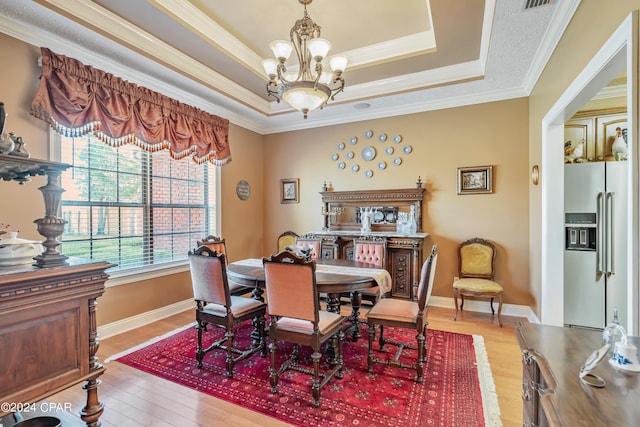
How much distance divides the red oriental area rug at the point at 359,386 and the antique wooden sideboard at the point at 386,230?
1.12 metres

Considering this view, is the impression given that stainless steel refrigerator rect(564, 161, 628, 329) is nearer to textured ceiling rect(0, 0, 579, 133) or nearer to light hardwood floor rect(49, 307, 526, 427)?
light hardwood floor rect(49, 307, 526, 427)

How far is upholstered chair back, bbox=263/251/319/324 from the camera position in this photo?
6.91ft

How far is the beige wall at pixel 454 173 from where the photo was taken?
155 inches

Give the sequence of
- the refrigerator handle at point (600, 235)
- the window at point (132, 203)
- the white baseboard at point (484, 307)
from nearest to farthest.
→ the window at point (132, 203)
the refrigerator handle at point (600, 235)
the white baseboard at point (484, 307)

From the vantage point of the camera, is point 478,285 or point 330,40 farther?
point 478,285

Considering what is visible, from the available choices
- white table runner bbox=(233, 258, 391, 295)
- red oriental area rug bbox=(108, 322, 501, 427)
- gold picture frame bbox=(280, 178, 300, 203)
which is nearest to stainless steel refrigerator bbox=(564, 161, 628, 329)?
red oriental area rug bbox=(108, 322, 501, 427)

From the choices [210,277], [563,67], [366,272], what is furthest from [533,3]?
[210,277]

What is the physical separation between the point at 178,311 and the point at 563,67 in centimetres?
495

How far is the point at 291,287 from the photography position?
217cm

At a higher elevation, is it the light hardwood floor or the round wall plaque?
the round wall plaque

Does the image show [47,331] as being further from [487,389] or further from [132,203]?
[487,389]

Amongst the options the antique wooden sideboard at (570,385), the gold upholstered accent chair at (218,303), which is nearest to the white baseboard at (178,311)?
the gold upholstered accent chair at (218,303)

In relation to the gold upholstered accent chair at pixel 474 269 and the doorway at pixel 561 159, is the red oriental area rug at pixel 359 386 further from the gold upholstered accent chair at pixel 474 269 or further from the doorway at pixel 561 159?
the doorway at pixel 561 159

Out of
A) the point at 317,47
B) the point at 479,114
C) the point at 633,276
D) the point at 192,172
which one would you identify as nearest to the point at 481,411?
the point at 633,276
